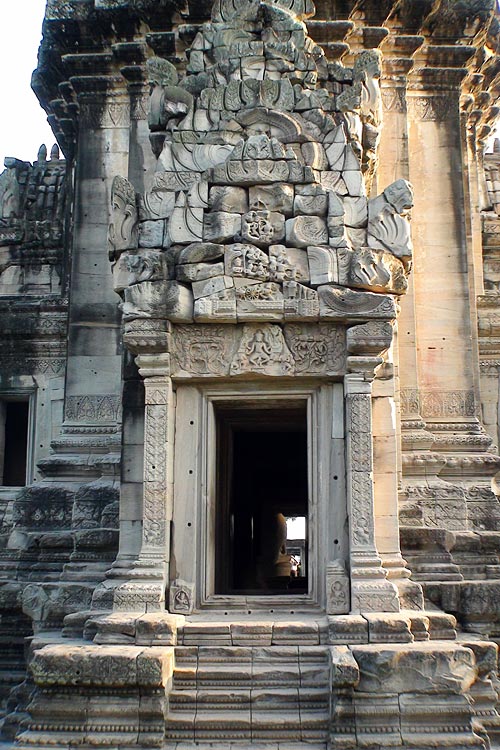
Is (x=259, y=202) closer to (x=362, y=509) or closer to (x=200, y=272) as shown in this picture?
(x=200, y=272)

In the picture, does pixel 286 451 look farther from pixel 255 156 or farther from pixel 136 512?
pixel 255 156

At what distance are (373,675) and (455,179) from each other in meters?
7.35

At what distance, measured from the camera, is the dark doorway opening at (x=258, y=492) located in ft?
34.3

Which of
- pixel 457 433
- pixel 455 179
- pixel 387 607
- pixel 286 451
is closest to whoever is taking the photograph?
pixel 387 607

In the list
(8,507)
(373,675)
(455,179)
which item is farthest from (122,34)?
(373,675)

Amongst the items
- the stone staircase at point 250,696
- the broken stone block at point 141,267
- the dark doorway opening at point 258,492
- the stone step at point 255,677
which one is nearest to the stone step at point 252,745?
the stone staircase at point 250,696

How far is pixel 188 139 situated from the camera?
9484 millimetres

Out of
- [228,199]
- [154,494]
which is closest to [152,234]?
[228,199]

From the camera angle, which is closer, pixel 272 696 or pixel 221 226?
pixel 272 696

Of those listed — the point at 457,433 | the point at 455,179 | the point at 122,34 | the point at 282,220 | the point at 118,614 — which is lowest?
the point at 118,614

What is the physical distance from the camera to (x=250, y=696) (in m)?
7.72

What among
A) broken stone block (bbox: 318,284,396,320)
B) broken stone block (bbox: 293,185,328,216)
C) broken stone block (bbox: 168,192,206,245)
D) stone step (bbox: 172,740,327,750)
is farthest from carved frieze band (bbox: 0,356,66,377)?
stone step (bbox: 172,740,327,750)

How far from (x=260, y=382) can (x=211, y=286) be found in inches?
45.2

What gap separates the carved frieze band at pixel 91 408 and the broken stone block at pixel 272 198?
13.0 ft
